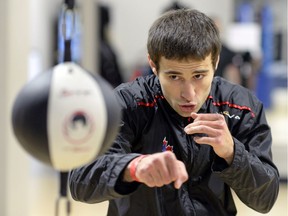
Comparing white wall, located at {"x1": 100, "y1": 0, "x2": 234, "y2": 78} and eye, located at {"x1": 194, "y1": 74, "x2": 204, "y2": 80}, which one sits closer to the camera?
eye, located at {"x1": 194, "y1": 74, "x2": 204, "y2": 80}

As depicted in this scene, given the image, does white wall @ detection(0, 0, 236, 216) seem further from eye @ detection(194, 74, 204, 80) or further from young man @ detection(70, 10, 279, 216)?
eye @ detection(194, 74, 204, 80)

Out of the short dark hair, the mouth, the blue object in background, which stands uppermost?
the short dark hair

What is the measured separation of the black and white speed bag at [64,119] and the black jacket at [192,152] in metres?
0.32

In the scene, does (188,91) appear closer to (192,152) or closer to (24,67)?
(192,152)

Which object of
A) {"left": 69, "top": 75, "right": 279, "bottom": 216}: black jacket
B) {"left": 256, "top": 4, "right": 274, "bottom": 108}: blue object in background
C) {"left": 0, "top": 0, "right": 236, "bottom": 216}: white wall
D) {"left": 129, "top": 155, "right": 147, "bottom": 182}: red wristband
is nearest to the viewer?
{"left": 129, "top": 155, "right": 147, "bottom": 182}: red wristband

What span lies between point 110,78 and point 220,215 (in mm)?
6097

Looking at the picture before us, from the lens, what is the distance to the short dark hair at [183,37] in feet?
6.74

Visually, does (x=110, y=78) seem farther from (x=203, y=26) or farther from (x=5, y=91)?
(x=203, y=26)

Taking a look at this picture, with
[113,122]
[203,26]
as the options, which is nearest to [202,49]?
[203,26]

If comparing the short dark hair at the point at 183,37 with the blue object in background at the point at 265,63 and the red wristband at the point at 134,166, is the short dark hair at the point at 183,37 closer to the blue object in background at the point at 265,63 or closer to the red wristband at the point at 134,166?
the red wristband at the point at 134,166

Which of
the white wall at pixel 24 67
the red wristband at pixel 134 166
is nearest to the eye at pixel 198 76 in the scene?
the red wristband at pixel 134 166

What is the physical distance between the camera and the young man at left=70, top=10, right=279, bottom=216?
1972mm

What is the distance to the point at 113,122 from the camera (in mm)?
1785

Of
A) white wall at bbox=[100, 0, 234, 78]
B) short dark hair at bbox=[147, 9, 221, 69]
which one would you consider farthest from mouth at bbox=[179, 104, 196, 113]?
white wall at bbox=[100, 0, 234, 78]
